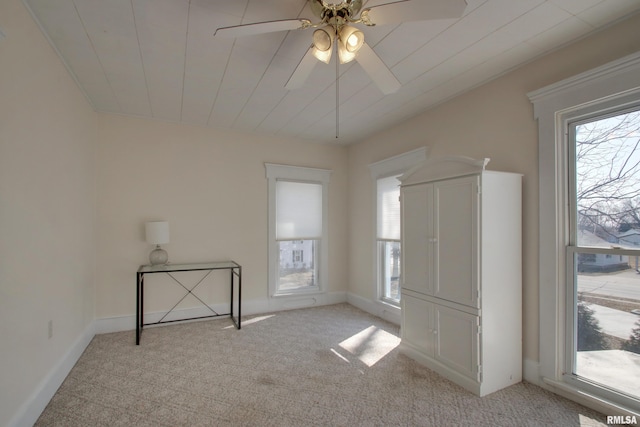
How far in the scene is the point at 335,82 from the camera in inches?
108

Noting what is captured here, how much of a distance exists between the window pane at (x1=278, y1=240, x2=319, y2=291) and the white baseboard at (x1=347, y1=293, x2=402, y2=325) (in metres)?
0.67

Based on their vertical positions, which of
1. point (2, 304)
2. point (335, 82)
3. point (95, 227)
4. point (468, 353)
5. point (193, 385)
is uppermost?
point (335, 82)

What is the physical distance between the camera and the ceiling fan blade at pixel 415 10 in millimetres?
1372

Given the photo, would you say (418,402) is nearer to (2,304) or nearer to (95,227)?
(2,304)

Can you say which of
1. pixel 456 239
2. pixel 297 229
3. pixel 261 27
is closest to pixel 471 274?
pixel 456 239

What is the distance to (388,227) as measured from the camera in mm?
4105

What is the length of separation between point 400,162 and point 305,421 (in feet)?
9.65

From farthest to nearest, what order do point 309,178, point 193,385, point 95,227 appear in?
point 309,178, point 95,227, point 193,385

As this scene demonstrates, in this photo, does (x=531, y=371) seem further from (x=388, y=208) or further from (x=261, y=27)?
(x=261, y=27)

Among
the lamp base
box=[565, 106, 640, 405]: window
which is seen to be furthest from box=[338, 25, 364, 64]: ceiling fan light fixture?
the lamp base

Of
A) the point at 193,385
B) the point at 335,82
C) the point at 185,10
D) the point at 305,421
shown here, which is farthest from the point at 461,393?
the point at 185,10

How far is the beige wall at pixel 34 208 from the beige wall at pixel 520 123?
135 inches

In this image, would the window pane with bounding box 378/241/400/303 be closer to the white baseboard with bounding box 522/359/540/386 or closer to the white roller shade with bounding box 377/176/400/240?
the white roller shade with bounding box 377/176/400/240

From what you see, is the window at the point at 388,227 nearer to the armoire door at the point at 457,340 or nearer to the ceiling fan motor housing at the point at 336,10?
the armoire door at the point at 457,340
